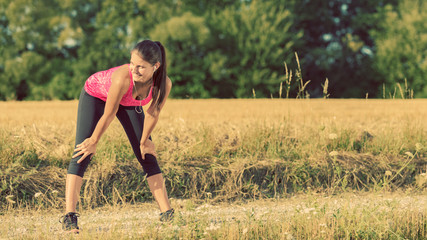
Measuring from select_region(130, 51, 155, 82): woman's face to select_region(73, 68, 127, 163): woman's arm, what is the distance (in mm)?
99

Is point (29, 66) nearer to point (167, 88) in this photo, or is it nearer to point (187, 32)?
point (187, 32)

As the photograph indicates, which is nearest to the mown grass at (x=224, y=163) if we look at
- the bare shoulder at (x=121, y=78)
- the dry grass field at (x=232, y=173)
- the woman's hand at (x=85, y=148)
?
the dry grass field at (x=232, y=173)

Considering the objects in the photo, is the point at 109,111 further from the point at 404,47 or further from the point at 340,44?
the point at 340,44

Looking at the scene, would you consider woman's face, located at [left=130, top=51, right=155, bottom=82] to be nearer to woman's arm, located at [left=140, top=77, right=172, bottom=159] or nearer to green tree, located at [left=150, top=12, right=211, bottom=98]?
woman's arm, located at [left=140, top=77, right=172, bottom=159]

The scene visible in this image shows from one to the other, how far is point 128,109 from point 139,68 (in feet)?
1.85

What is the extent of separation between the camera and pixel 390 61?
84.8 feet

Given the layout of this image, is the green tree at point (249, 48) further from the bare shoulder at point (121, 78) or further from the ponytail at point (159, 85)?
the bare shoulder at point (121, 78)

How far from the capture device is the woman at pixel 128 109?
3.63 meters

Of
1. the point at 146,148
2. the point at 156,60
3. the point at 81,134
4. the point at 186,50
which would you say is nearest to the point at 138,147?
the point at 146,148

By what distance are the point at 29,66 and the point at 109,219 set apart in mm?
21073

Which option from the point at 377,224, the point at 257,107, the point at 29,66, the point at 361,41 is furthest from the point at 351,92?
the point at 377,224

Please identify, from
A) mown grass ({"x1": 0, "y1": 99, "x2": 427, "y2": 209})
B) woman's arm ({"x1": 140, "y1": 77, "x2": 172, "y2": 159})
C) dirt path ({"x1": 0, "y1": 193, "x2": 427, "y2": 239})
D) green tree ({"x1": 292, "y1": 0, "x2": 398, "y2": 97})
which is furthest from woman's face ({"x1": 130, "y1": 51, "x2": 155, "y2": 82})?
green tree ({"x1": 292, "y1": 0, "x2": 398, "y2": 97})

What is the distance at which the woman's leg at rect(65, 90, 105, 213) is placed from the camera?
12.5ft

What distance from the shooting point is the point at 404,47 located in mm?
25578
